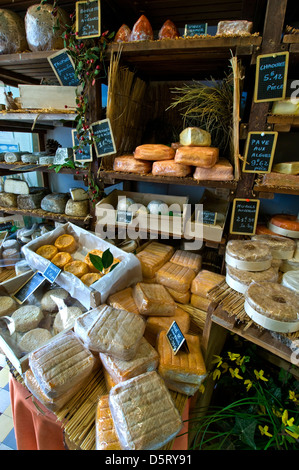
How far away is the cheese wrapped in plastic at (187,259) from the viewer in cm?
166

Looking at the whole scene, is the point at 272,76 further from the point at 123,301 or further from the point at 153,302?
the point at 123,301

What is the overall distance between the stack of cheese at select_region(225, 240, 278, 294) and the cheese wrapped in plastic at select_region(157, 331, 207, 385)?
394mm

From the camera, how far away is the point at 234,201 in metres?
1.43

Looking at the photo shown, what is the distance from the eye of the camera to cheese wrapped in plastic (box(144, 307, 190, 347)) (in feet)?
4.33

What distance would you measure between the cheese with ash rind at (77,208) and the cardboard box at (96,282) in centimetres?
13

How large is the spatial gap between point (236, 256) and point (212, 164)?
566 millimetres

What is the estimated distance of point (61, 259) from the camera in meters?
1.67

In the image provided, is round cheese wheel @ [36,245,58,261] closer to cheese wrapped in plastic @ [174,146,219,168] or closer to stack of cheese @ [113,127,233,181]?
stack of cheese @ [113,127,233,181]

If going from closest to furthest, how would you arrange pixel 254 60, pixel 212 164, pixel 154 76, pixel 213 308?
pixel 213 308
pixel 254 60
pixel 212 164
pixel 154 76

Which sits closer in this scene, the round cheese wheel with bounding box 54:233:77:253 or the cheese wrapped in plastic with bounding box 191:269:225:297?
the cheese wrapped in plastic with bounding box 191:269:225:297

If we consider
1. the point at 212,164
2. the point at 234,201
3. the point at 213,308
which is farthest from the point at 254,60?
the point at 213,308

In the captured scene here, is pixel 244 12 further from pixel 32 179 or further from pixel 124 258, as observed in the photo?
pixel 32 179

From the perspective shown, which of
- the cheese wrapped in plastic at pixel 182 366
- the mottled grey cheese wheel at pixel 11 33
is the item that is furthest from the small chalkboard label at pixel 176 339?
the mottled grey cheese wheel at pixel 11 33

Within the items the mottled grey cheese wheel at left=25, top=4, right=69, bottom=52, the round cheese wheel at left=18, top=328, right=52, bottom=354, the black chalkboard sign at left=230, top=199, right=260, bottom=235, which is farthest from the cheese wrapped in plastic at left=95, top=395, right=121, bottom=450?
the mottled grey cheese wheel at left=25, top=4, right=69, bottom=52
